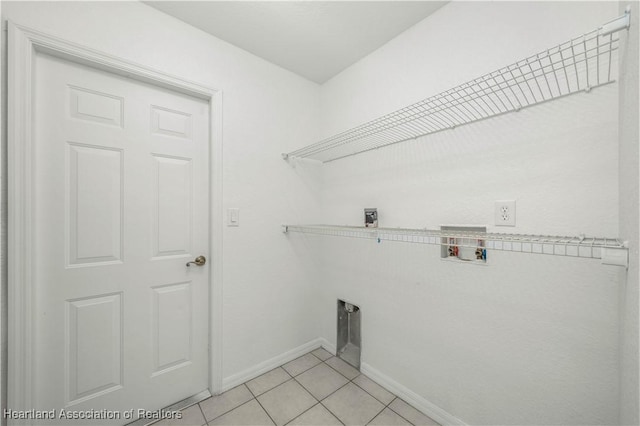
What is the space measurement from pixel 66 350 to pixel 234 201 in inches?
45.0

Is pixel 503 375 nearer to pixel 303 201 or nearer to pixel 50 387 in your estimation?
pixel 303 201

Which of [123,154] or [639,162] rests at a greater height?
[123,154]

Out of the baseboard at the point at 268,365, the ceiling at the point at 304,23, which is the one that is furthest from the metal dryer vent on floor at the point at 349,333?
the ceiling at the point at 304,23

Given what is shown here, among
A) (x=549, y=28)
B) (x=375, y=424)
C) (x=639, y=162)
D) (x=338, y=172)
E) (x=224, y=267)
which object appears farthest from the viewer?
(x=338, y=172)

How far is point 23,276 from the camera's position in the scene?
3.54ft

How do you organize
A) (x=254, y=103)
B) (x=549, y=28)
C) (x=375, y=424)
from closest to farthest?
1. (x=549, y=28)
2. (x=375, y=424)
3. (x=254, y=103)

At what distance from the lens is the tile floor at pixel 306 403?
1.38m

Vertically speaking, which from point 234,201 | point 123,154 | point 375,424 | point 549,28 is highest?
point 549,28

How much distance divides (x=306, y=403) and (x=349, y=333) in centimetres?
59

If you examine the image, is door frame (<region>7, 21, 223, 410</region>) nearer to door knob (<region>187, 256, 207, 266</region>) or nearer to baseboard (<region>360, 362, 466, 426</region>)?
door knob (<region>187, 256, 207, 266</region>)

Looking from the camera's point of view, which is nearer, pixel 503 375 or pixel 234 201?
pixel 503 375

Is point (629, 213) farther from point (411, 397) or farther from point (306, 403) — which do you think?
point (306, 403)

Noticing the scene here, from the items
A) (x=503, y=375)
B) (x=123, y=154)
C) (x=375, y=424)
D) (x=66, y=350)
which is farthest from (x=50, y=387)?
(x=503, y=375)

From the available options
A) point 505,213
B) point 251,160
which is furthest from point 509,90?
point 251,160
